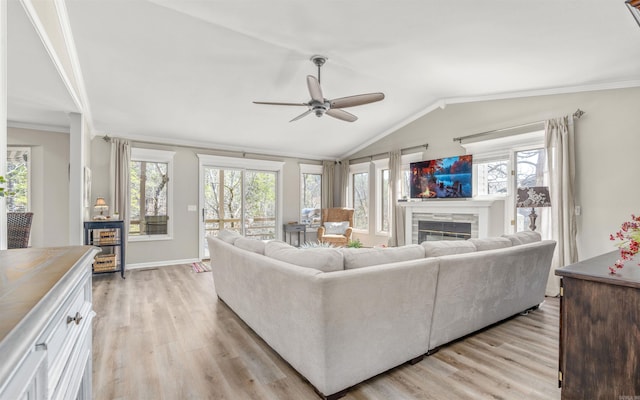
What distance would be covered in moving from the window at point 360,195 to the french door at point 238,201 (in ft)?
6.20

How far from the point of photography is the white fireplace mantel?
4695 millimetres

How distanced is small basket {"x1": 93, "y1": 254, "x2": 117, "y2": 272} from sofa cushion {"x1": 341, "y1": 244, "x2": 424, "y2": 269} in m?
4.42

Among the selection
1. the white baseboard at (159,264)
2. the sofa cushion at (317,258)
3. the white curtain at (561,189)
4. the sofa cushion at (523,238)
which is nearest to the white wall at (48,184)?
the white baseboard at (159,264)

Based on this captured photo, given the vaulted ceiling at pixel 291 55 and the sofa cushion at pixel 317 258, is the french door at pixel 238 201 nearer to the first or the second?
the vaulted ceiling at pixel 291 55

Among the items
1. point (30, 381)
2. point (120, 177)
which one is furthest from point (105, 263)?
point (30, 381)

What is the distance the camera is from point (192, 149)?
6.00 meters

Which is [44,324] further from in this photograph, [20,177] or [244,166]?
[244,166]

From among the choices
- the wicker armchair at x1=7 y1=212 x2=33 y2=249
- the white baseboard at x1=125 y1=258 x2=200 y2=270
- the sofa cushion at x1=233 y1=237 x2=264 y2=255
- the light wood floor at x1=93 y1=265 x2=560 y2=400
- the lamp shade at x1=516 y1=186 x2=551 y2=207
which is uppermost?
the lamp shade at x1=516 y1=186 x2=551 y2=207

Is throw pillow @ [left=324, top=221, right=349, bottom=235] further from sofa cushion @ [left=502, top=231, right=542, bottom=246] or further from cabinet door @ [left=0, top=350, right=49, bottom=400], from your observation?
cabinet door @ [left=0, top=350, right=49, bottom=400]

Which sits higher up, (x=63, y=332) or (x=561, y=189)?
(x=561, y=189)

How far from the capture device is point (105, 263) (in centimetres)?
479

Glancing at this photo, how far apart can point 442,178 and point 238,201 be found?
4.15 m

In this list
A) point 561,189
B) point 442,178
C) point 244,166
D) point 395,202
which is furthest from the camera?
point 244,166

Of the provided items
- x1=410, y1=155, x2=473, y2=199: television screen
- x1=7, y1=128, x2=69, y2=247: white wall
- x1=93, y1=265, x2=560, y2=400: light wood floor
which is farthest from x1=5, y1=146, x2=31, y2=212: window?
x1=410, y1=155, x2=473, y2=199: television screen
